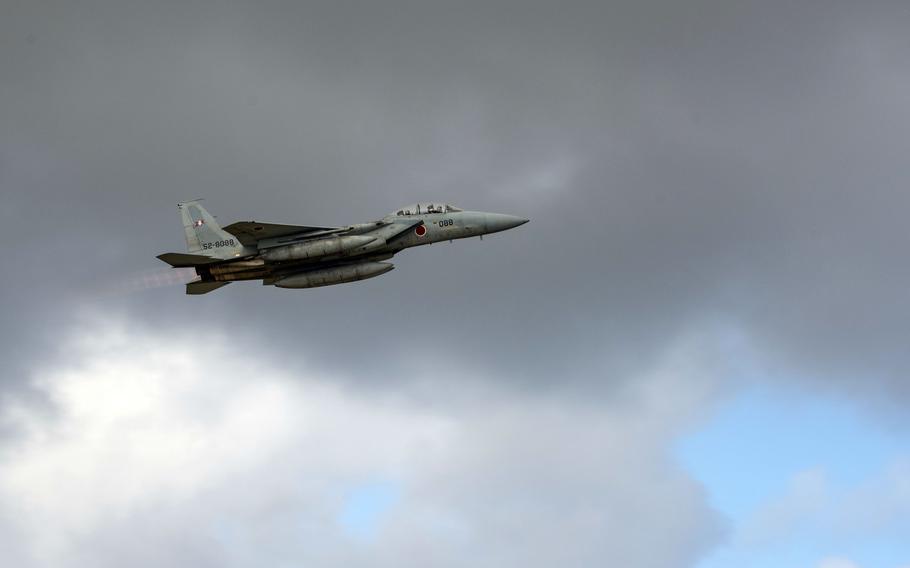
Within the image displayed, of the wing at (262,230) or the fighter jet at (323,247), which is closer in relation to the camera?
the wing at (262,230)

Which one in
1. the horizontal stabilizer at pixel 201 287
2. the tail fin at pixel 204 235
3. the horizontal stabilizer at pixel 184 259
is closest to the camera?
the horizontal stabilizer at pixel 184 259

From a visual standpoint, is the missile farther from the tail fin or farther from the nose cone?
the nose cone

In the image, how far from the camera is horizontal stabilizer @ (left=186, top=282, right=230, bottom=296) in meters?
71.0

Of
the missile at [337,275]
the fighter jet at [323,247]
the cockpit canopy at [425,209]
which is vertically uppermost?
the cockpit canopy at [425,209]

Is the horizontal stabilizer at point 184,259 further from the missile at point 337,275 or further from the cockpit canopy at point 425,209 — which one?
the cockpit canopy at point 425,209

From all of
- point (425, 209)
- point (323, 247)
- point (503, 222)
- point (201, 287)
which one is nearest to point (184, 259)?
point (201, 287)

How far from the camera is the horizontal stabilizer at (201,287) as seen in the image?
71.0 metres

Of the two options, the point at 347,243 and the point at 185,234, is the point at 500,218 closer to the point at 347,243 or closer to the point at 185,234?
the point at 347,243

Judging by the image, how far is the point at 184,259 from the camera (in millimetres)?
68938

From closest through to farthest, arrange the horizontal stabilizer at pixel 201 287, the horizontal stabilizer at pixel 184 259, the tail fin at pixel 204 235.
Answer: the horizontal stabilizer at pixel 184 259 < the horizontal stabilizer at pixel 201 287 < the tail fin at pixel 204 235

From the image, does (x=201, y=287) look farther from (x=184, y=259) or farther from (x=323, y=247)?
(x=323, y=247)

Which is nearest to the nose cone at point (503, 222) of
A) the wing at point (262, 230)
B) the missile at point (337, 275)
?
the missile at point (337, 275)

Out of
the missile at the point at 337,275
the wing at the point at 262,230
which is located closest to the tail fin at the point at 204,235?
the wing at the point at 262,230

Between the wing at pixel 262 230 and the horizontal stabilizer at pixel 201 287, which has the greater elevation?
the wing at pixel 262 230
